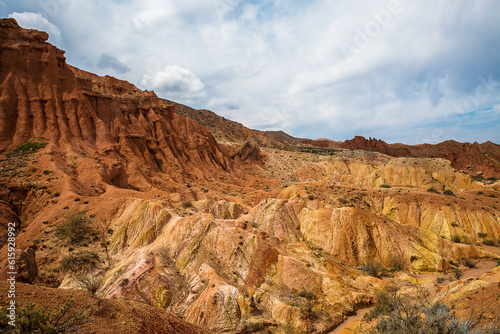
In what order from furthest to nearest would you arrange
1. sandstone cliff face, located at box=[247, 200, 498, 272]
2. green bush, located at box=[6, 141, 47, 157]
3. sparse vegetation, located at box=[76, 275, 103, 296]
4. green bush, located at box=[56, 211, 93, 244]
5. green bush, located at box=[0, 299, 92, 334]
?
green bush, located at box=[6, 141, 47, 157]
sandstone cliff face, located at box=[247, 200, 498, 272]
green bush, located at box=[56, 211, 93, 244]
sparse vegetation, located at box=[76, 275, 103, 296]
green bush, located at box=[0, 299, 92, 334]

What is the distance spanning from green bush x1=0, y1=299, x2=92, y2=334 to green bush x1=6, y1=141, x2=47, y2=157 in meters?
32.1

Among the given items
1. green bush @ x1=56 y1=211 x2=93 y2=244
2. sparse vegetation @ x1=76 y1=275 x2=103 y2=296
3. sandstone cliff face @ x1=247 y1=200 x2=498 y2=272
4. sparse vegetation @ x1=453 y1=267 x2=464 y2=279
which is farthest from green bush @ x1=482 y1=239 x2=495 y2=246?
green bush @ x1=56 y1=211 x2=93 y2=244

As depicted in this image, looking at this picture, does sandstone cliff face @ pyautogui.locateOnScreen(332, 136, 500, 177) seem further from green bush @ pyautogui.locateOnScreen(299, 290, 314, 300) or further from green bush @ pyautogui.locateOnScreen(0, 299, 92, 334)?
green bush @ pyautogui.locateOnScreen(0, 299, 92, 334)

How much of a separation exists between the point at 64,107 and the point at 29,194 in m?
19.5

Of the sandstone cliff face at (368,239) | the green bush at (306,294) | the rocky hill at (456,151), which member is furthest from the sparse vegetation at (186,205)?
the rocky hill at (456,151)

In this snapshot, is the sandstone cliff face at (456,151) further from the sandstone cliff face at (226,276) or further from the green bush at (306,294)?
the green bush at (306,294)

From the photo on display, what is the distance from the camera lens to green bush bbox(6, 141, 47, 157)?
29477mm

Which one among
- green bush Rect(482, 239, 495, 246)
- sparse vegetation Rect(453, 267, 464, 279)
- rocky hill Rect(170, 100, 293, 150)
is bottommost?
green bush Rect(482, 239, 495, 246)

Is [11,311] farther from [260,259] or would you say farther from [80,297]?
[260,259]

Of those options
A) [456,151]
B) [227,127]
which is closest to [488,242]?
[227,127]

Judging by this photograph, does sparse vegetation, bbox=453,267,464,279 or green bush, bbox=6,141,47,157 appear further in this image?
green bush, bbox=6,141,47,157

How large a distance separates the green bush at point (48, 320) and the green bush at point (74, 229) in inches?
601

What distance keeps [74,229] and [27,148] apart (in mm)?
18269

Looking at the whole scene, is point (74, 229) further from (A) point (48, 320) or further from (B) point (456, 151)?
(B) point (456, 151)
